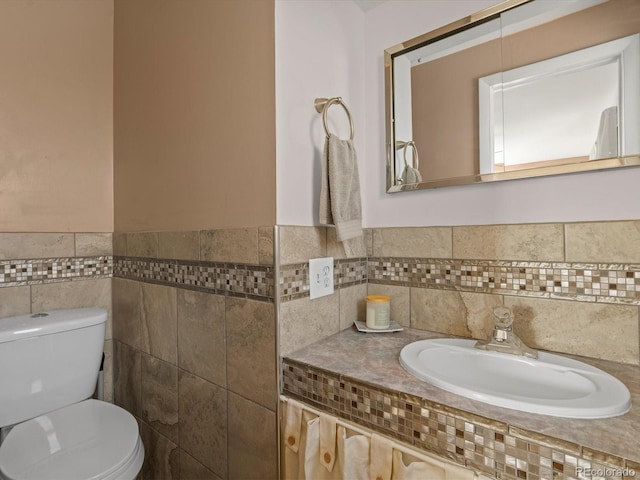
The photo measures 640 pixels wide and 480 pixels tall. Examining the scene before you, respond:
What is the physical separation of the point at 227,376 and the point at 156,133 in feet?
3.50

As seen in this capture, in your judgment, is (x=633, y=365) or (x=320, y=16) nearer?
(x=633, y=365)

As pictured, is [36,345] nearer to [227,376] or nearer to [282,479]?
[227,376]

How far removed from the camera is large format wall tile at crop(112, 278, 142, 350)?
1529mm

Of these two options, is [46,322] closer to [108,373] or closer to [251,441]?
[108,373]

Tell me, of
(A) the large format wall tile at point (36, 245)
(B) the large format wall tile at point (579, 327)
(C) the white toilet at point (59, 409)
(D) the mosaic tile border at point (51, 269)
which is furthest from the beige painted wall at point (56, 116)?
(B) the large format wall tile at point (579, 327)

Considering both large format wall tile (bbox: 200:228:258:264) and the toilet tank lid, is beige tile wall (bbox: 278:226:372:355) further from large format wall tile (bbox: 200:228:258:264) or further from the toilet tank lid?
the toilet tank lid

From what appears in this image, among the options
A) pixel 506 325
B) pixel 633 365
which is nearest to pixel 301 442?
pixel 506 325

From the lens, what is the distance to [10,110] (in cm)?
140

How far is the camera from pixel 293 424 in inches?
37.8

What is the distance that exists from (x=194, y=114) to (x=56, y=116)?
0.76m

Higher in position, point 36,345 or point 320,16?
point 320,16

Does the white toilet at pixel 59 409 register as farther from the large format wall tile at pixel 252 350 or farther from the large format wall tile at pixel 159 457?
the large format wall tile at pixel 252 350

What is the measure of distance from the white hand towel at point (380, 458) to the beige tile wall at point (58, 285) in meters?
1.49

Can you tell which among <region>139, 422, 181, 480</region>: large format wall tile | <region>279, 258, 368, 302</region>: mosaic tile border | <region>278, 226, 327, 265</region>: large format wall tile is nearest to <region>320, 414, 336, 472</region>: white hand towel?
<region>279, 258, 368, 302</region>: mosaic tile border
